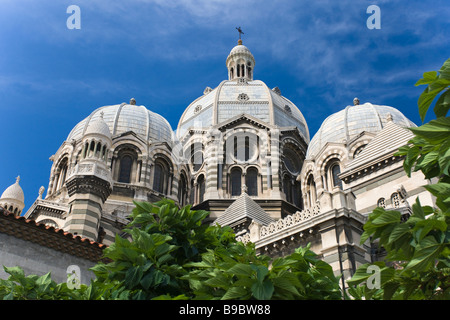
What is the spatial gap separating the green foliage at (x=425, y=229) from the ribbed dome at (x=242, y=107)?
106 feet

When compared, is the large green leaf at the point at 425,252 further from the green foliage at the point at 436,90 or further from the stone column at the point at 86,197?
the stone column at the point at 86,197

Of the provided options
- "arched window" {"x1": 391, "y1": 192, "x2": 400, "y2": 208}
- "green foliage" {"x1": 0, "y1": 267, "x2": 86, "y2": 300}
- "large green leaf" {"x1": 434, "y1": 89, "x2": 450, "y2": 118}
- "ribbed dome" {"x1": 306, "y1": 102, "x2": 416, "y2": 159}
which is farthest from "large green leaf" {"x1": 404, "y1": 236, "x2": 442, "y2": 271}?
"ribbed dome" {"x1": 306, "y1": 102, "x2": 416, "y2": 159}

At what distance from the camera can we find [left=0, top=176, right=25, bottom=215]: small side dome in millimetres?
33375

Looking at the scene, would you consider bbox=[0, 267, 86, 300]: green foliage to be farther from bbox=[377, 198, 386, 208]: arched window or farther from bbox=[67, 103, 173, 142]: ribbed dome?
bbox=[67, 103, 173, 142]: ribbed dome

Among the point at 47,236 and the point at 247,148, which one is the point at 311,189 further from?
the point at 47,236

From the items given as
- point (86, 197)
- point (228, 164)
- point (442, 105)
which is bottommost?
point (442, 105)

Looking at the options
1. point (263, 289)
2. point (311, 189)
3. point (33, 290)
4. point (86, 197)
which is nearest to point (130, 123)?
point (86, 197)

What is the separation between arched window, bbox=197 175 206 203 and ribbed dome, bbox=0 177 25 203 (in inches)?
484

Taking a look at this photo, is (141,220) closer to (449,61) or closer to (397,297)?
(397,297)

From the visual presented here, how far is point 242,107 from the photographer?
41031 mm

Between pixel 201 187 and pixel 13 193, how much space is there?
13.1 metres
